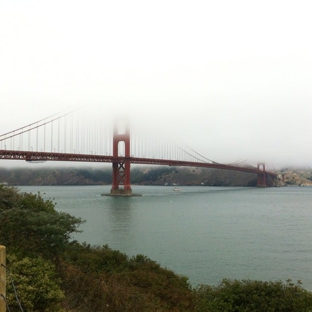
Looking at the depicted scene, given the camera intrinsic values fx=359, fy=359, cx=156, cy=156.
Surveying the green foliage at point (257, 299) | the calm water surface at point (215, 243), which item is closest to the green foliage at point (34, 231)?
the green foliage at point (257, 299)

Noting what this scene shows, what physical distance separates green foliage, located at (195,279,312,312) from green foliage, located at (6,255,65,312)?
2.83 meters

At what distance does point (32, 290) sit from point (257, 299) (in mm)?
3921

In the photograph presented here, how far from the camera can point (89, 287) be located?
6605 millimetres

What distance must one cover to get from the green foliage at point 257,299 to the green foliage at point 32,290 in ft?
9.29

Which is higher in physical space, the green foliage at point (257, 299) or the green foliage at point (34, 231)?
the green foliage at point (34, 231)

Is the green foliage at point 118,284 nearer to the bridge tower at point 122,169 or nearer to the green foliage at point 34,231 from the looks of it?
the green foliage at point 34,231

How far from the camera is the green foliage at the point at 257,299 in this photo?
20.3ft

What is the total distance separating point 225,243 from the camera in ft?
56.0

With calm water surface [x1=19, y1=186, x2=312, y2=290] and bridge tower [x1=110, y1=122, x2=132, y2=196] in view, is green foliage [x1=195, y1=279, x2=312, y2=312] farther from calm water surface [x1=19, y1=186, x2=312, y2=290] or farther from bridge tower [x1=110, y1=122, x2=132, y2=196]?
bridge tower [x1=110, y1=122, x2=132, y2=196]

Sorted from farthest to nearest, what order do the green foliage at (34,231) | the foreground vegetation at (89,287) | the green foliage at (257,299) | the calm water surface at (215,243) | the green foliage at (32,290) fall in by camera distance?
the calm water surface at (215,243) < the green foliage at (34,231) < the green foliage at (257,299) < the foreground vegetation at (89,287) < the green foliage at (32,290)

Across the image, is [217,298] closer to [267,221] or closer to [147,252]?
[147,252]

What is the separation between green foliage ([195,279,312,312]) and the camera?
6.20m

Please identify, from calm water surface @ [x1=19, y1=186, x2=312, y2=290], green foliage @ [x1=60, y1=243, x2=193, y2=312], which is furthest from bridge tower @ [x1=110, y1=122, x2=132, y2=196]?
green foliage @ [x1=60, y1=243, x2=193, y2=312]

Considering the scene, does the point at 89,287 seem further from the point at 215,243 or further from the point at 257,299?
the point at 215,243
